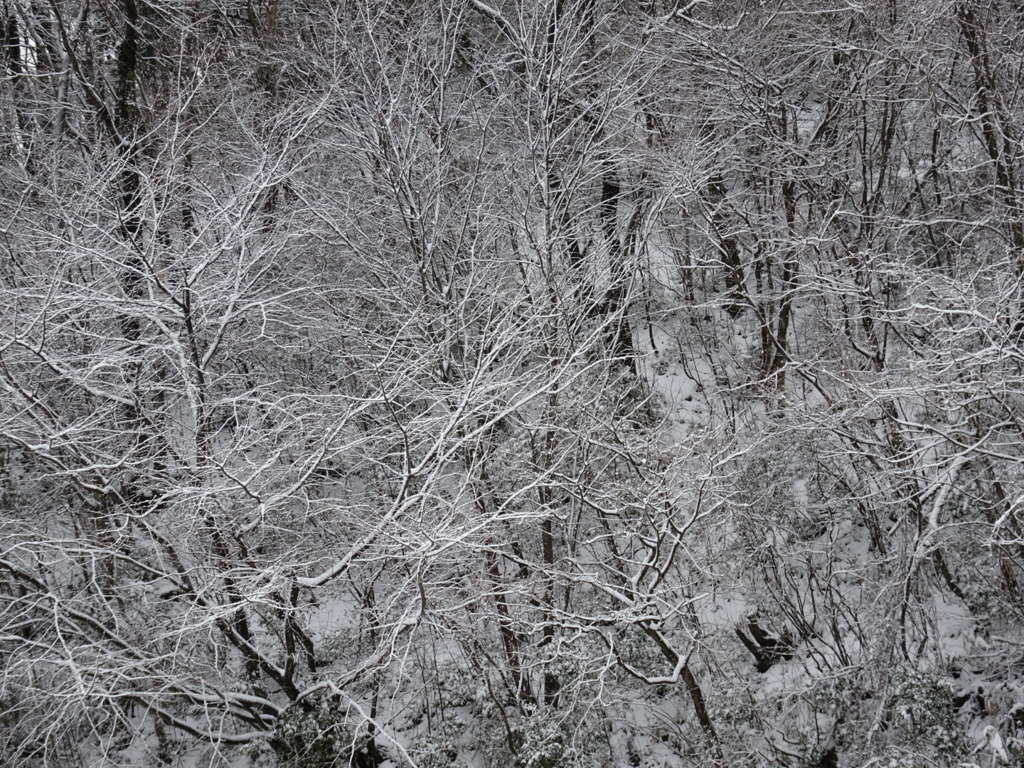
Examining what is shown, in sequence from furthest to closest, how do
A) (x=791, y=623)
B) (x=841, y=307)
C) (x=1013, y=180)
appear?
(x=841, y=307) → (x=791, y=623) → (x=1013, y=180)

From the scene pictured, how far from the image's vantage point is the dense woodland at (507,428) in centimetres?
642

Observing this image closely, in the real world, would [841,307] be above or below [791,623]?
above

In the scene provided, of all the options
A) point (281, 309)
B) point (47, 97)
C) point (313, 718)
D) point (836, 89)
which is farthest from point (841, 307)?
point (47, 97)

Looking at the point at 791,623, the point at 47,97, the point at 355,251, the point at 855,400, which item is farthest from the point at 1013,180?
the point at 47,97

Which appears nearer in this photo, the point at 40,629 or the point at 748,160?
the point at 40,629

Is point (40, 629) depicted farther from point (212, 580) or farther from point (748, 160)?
point (748, 160)

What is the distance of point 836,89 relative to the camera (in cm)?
999

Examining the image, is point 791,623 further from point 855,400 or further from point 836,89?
point 836,89

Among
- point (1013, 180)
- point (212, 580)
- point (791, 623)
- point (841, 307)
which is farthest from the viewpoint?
point (841, 307)

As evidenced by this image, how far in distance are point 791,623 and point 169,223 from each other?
27.6ft

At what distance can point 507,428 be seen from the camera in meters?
8.89

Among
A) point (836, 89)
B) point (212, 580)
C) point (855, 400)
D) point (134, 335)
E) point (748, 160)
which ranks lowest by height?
point (212, 580)

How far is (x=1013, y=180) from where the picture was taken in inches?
297

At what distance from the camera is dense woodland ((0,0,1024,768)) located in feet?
21.1
